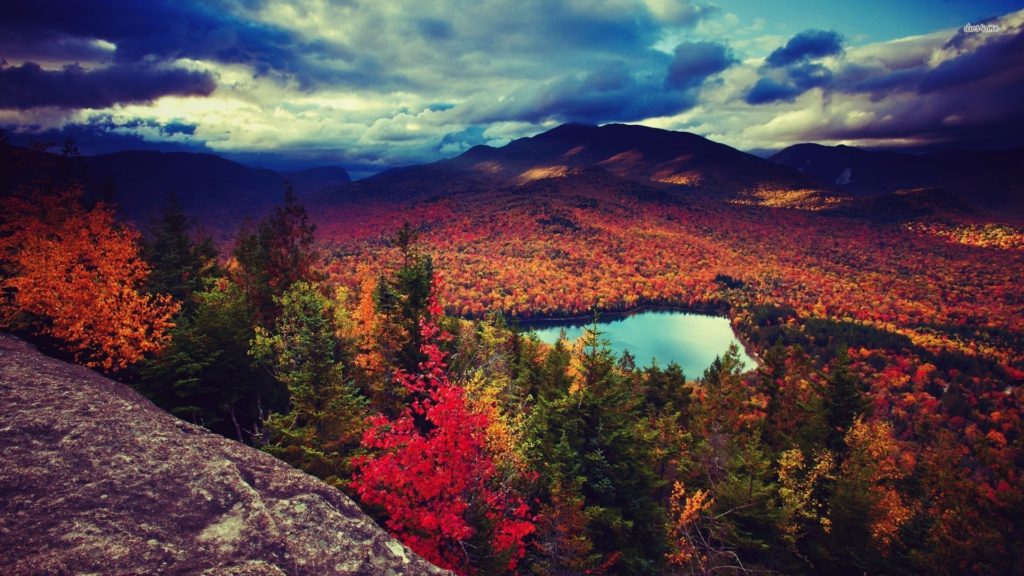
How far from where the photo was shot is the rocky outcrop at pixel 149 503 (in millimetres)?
7277

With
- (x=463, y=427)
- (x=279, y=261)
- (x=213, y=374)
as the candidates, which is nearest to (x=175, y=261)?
(x=279, y=261)

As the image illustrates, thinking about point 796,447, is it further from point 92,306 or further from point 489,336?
point 92,306

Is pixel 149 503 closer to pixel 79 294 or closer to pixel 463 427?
pixel 463 427

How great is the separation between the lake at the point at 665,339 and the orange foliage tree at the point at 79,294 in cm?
11901

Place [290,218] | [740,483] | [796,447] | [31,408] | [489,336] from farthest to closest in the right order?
[489,336] → [290,218] → [796,447] → [740,483] → [31,408]

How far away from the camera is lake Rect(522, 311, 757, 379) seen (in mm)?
145250

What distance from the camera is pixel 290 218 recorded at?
3394 cm

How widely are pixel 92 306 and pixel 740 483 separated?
103 feet

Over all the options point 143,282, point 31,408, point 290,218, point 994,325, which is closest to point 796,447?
point 31,408

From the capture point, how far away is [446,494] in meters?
15.3

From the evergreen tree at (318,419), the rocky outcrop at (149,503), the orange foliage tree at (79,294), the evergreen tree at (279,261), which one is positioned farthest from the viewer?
the evergreen tree at (279,261)

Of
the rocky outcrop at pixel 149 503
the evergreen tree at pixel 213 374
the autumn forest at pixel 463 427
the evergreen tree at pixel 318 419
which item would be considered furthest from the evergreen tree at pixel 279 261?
the rocky outcrop at pixel 149 503

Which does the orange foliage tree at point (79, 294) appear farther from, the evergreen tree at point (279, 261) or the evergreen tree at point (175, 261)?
the evergreen tree at point (279, 261)

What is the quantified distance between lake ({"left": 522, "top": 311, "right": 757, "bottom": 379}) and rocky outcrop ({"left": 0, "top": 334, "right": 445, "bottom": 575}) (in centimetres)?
12662
